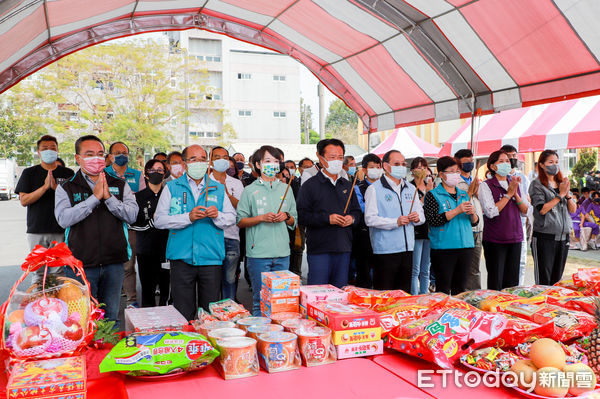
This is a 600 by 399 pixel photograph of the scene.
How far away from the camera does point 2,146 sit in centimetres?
2791

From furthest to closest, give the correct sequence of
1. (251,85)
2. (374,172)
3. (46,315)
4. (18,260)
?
(251,85) → (18,260) → (374,172) → (46,315)

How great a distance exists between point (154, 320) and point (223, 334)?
0.41 meters

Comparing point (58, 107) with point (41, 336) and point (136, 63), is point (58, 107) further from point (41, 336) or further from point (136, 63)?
point (41, 336)

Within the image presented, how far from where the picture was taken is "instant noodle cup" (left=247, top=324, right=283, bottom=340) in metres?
1.74

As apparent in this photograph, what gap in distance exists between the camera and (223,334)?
5.72 ft

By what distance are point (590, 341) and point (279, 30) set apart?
5.83 metres

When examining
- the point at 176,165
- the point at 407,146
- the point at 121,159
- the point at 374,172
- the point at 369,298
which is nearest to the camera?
the point at 369,298

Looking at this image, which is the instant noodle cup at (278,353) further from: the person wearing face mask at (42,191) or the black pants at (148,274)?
the black pants at (148,274)

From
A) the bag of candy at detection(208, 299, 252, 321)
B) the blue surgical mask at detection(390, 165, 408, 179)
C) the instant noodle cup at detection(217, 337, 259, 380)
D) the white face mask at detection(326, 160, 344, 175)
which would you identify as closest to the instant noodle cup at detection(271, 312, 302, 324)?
the bag of candy at detection(208, 299, 252, 321)

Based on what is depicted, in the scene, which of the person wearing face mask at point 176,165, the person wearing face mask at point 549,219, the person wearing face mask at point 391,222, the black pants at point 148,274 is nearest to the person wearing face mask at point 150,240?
the black pants at point 148,274

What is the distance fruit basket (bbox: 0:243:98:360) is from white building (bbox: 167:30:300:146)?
31.1 m

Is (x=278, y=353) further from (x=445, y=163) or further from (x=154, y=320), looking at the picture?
(x=445, y=163)

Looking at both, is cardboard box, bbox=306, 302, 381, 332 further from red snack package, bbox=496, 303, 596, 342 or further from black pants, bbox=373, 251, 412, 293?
black pants, bbox=373, 251, 412, 293

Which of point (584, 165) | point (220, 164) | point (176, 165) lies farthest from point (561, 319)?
point (584, 165)
